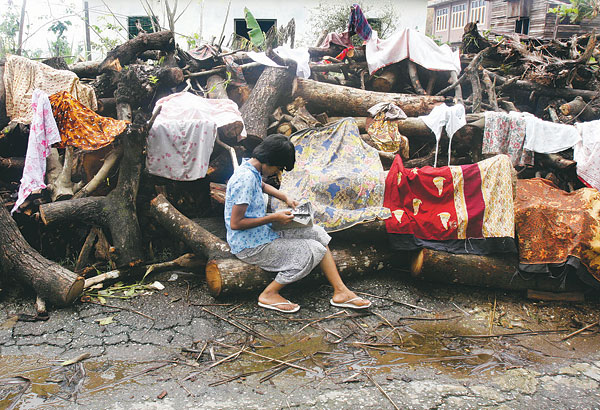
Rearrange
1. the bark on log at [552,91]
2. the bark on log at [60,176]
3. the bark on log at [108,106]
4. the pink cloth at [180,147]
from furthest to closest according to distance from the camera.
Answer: the bark on log at [552,91], the bark on log at [108,106], the pink cloth at [180,147], the bark on log at [60,176]

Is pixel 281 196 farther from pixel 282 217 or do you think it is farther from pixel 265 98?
pixel 265 98

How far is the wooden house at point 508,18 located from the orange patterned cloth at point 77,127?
9.97 m

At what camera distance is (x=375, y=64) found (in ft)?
23.4

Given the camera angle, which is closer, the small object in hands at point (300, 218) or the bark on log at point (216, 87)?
the small object in hands at point (300, 218)

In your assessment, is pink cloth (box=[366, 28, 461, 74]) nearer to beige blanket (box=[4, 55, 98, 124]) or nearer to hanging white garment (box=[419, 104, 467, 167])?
hanging white garment (box=[419, 104, 467, 167])

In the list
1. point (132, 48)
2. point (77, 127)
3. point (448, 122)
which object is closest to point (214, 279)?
point (77, 127)

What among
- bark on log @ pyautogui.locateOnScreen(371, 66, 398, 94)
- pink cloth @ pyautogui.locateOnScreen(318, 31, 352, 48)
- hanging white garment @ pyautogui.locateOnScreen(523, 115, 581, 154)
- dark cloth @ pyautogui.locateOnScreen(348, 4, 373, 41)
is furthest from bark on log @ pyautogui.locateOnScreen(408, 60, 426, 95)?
hanging white garment @ pyautogui.locateOnScreen(523, 115, 581, 154)

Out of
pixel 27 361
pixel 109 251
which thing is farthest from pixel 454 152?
pixel 27 361

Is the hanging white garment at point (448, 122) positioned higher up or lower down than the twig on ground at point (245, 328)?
higher up

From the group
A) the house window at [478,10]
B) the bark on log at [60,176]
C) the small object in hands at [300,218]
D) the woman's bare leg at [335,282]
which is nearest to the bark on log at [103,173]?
the bark on log at [60,176]

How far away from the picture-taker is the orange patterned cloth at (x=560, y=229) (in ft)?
13.3

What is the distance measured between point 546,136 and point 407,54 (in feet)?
8.42

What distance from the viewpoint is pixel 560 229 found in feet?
13.6

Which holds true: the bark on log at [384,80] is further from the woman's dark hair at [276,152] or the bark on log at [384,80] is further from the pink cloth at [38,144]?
the pink cloth at [38,144]
